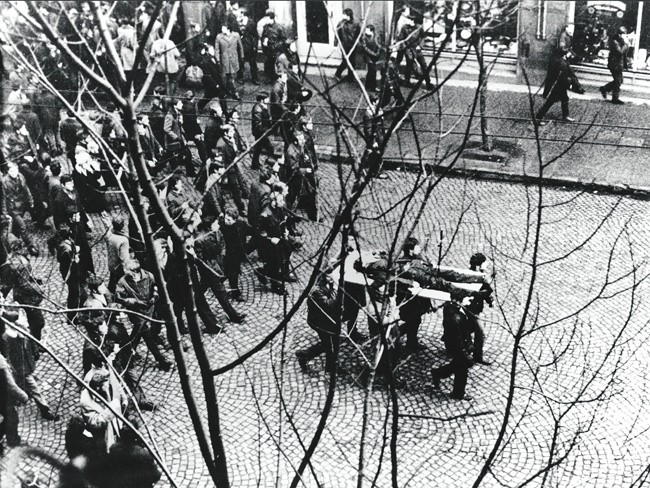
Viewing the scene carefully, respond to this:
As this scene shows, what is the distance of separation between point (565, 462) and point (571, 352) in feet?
7.32

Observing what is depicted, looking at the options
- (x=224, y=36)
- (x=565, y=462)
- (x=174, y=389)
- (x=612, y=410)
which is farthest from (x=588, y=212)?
(x=224, y=36)

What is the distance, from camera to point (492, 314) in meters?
13.8

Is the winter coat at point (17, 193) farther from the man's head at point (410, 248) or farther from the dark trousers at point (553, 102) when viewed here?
the dark trousers at point (553, 102)

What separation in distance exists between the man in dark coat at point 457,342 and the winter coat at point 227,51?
39.0 ft

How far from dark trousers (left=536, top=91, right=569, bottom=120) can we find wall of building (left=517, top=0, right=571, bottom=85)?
1.69 metres

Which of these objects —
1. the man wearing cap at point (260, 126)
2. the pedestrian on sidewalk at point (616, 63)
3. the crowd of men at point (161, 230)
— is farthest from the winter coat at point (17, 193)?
the pedestrian on sidewalk at point (616, 63)

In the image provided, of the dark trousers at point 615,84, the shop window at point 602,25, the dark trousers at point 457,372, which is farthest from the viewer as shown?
the shop window at point 602,25

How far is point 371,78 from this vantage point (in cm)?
2256

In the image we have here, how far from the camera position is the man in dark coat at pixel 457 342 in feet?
38.5

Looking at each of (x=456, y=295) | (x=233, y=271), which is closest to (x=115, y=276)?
(x=233, y=271)

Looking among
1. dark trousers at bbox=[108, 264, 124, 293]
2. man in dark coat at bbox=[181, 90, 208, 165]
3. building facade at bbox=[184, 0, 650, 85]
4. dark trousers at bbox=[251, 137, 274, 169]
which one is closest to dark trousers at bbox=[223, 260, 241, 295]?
dark trousers at bbox=[108, 264, 124, 293]

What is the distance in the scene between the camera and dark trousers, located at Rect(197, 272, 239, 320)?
535 inches

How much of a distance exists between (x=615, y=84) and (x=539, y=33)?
7.38 ft

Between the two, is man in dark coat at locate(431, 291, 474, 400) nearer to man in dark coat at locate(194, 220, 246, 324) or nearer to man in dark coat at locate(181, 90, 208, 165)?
man in dark coat at locate(194, 220, 246, 324)
